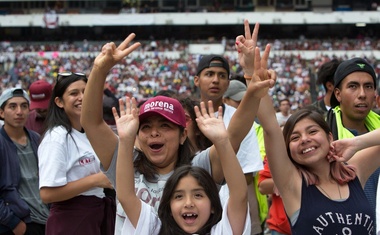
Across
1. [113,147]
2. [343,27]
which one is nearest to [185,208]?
[113,147]

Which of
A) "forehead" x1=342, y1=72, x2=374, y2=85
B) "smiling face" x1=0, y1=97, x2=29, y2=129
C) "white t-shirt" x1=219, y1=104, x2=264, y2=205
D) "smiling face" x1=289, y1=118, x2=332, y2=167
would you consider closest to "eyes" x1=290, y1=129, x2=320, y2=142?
"smiling face" x1=289, y1=118, x2=332, y2=167

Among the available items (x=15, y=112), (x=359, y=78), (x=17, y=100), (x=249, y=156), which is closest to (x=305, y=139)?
(x=359, y=78)

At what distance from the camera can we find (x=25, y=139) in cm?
525

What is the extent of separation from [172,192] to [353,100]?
4.78ft

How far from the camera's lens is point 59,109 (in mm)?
4398

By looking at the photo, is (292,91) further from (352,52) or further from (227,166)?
(227,166)

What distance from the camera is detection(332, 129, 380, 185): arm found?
3.38m

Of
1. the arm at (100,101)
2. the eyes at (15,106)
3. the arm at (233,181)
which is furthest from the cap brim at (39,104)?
the arm at (233,181)

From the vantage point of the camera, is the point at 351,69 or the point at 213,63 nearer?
the point at 351,69

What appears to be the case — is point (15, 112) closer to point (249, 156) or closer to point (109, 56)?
point (249, 156)

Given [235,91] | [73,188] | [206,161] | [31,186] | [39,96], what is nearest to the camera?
[206,161]

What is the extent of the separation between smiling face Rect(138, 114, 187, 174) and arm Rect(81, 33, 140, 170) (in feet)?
0.54

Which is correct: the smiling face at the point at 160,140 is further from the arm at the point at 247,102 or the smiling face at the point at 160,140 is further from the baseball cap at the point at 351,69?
the baseball cap at the point at 351,69

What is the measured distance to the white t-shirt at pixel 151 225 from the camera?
10.1 ft
